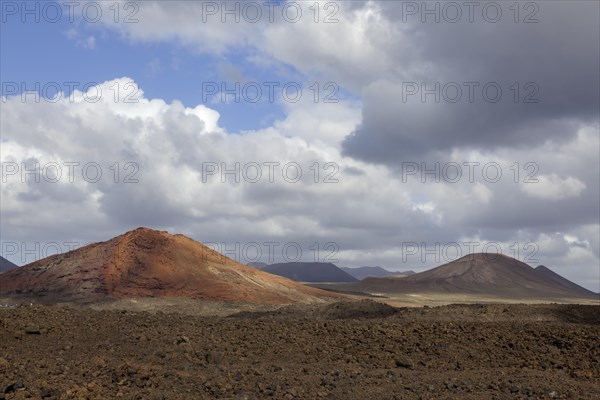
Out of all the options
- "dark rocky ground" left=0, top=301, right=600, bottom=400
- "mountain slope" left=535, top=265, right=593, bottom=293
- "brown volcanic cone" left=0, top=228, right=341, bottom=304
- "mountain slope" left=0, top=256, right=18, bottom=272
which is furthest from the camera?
"mountain slope" left=0, top=256, right=18, bottom=272

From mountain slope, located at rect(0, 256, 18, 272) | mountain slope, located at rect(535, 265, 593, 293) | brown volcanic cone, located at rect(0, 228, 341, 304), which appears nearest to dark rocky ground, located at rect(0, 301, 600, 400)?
brown volcanic cone, located at rect(0, 228, 341, 304)

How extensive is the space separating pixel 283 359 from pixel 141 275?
35.2 m

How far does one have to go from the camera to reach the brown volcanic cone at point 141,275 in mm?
47219

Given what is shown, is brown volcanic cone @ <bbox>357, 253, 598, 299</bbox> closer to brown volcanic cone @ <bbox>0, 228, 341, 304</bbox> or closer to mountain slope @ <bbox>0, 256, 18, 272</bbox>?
brown volcanic cone @ <bbox>0, 228, 341, 304</bbox>

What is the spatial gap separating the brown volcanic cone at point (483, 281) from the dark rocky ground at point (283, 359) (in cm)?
9480

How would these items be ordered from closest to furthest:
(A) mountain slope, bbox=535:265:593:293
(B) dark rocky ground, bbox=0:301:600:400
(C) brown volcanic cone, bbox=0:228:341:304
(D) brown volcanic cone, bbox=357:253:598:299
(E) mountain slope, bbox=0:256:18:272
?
1. (B) dark rocky ground, bbox=0:301:600:400
2. (C) brown volcanic cone, bbox=0:228:341:304
3. (D) brown volcanic cone, bbox=357:253:598:299
4. (A) mountain slope, bbox=535:265:593:293
5. (E) mountain slope, bbox=0:256:18:272

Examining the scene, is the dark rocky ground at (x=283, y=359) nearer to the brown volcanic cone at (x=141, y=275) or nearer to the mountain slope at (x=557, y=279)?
the brown volcanic cone at (x=141, y=275)

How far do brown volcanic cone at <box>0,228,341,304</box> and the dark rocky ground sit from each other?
88.4 feet

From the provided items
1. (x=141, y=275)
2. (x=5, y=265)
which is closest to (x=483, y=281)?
(x=141, y=275)

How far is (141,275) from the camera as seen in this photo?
159 ft

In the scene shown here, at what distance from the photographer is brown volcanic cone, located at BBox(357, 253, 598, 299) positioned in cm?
Answer: 11650

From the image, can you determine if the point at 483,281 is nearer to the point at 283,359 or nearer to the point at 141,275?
the point at 141,275

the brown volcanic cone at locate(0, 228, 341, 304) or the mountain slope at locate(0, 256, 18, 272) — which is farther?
the mountain slope at locate(0, 256, 18, 272)

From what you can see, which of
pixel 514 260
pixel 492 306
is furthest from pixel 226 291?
pixel 514 260
